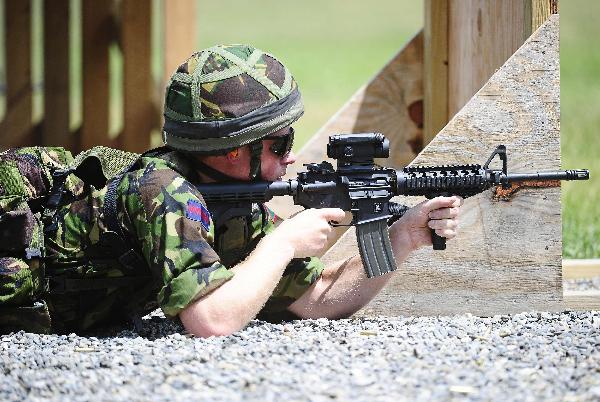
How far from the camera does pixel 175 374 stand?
357cm

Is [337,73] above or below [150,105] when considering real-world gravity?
below

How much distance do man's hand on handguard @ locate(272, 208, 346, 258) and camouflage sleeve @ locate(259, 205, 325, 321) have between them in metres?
0.42

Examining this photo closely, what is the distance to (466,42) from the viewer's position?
19.9 ft

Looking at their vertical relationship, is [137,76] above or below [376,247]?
above

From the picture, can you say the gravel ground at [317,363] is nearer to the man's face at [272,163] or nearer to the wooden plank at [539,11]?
the man's face at [272,163]

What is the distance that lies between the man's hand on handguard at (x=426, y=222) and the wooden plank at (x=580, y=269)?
180 cm

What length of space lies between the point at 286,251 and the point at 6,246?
1.09m

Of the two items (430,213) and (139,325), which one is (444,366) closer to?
(430,213)

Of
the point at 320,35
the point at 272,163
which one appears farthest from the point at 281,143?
the point at 320,35

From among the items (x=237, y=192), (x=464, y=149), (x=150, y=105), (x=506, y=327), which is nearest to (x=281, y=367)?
(x=237, y=192)

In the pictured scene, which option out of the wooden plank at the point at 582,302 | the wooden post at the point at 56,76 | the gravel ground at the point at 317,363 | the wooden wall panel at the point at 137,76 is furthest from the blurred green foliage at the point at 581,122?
the wooden post at the point at 56,76

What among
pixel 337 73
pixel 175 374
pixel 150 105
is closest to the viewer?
pixel 175 374

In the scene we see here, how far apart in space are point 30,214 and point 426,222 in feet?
5.25

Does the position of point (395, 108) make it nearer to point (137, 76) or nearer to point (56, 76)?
point (137, 76)
